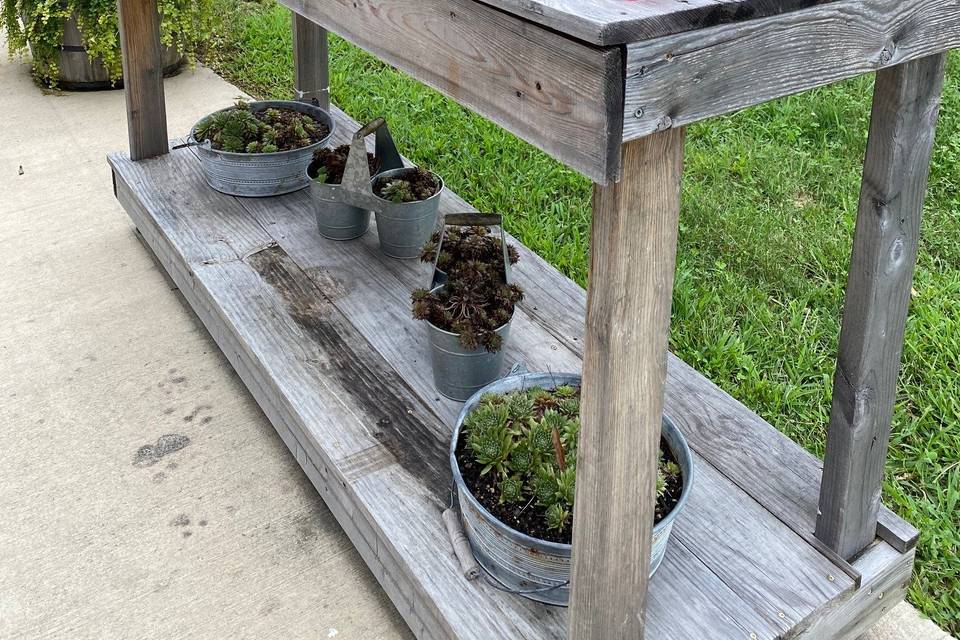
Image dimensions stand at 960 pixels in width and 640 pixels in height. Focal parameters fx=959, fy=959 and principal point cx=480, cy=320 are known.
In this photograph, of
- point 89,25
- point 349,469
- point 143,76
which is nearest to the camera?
point 349,469

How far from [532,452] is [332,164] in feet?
4.40

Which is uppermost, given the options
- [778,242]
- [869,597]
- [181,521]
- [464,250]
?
[464,250]

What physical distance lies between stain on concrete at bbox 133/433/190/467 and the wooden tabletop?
1.69m

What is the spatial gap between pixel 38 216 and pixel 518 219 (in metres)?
1.77

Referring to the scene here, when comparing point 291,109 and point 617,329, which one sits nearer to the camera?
point 617,329

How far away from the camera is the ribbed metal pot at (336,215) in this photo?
8.89 ft

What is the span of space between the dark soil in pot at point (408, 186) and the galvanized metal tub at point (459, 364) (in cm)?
50

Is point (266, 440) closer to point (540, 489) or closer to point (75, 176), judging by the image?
point (540, 489)

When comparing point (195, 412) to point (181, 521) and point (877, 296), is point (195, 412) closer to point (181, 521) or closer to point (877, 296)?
point (181, 521)

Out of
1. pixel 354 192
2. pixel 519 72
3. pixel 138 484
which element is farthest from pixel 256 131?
pixel 519 72

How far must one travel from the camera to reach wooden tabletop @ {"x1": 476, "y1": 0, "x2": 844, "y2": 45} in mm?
987

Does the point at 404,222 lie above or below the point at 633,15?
below

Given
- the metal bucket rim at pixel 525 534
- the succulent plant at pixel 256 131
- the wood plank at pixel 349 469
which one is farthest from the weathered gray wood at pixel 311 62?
the metal bucket rim at pixel 525 534

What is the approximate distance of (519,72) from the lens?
115 cm
